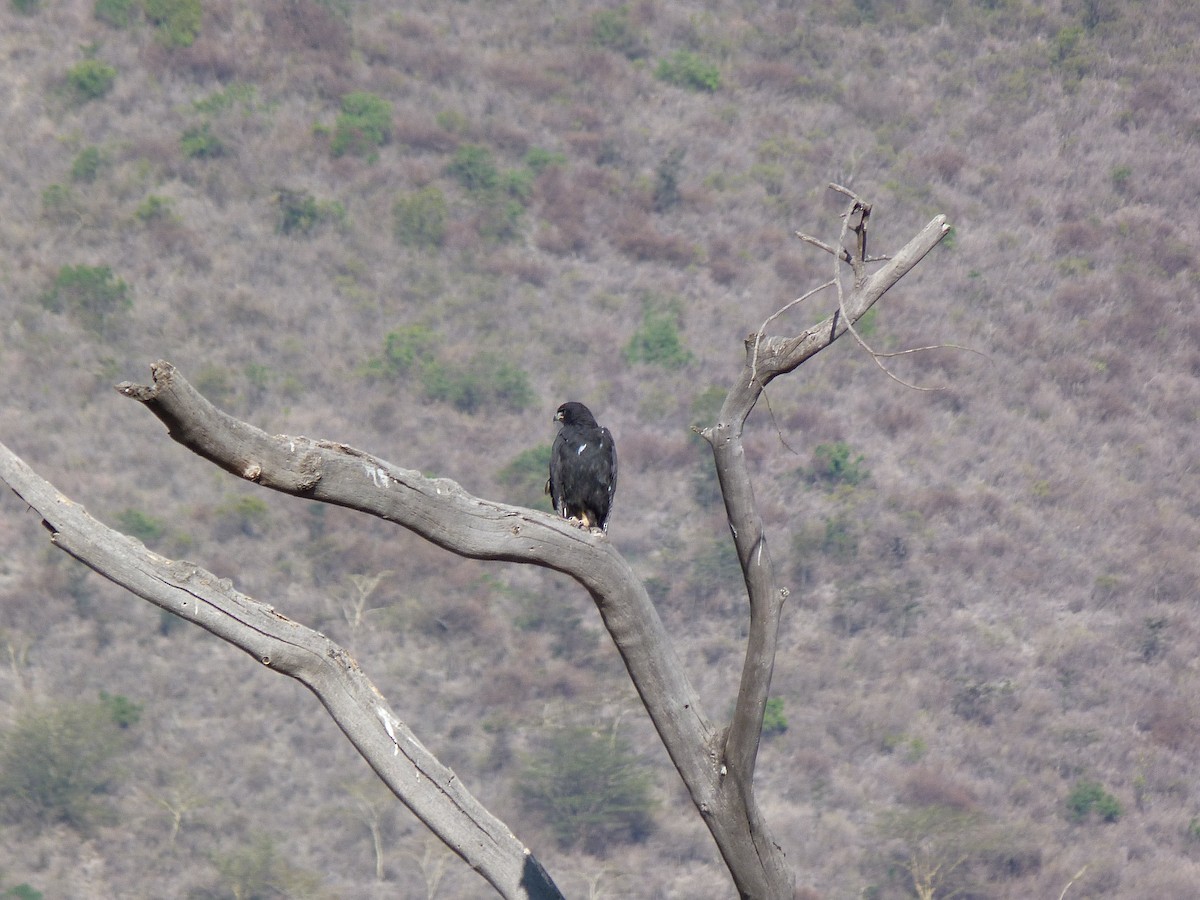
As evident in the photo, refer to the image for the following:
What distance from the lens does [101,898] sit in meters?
23.7

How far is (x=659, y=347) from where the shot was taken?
34.5 metres

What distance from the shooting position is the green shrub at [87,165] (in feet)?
121

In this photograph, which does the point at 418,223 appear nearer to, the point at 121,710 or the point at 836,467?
the point at 836,467

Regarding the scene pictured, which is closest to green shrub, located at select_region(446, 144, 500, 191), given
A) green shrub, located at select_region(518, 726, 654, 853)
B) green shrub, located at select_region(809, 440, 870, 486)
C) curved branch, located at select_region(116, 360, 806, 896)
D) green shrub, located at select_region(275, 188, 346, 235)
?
green shrub, located at select_region(275, 188, 346, 235)

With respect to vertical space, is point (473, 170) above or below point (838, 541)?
above

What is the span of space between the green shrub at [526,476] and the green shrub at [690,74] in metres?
18.0

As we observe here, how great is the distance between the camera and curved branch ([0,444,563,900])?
4727 millimetres

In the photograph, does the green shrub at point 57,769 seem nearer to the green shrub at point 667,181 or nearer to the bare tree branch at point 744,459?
the green shrub at point 667,181

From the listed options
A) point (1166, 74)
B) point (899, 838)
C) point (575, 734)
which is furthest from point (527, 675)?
point (1166, 74)

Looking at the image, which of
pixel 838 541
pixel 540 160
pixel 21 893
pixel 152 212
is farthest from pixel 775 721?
pixel 152 212

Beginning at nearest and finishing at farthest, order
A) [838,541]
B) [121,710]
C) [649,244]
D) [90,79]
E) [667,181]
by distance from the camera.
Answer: [121,710] < [838,541] < [649,244] < [90,79] < [667,181]

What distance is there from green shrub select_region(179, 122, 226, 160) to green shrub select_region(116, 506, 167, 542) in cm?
1373

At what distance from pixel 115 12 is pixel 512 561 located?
40.9 meters

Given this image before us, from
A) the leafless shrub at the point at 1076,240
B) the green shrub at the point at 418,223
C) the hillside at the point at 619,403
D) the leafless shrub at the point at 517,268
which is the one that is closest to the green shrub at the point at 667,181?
the hillside at the point at 619,403
